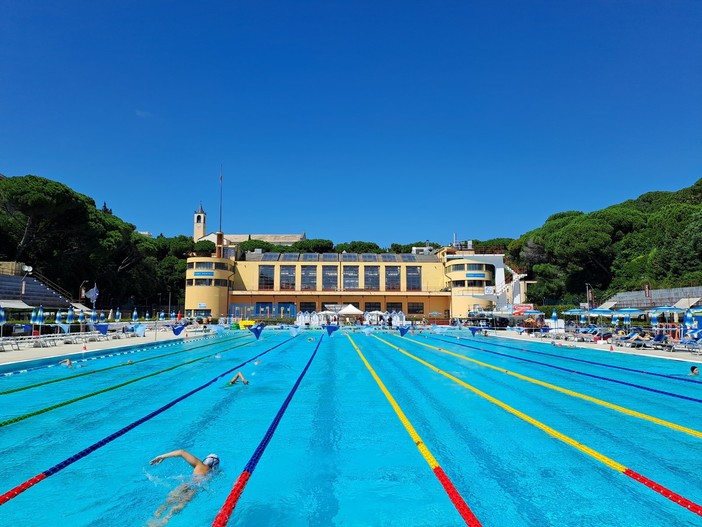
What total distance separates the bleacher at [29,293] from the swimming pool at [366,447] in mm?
19301

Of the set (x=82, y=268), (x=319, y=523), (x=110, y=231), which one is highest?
(x=110, y=231)

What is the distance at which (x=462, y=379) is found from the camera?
11234 mm

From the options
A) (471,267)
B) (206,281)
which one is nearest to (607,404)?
(471,267)

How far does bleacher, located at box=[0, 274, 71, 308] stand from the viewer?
2670 centimetres

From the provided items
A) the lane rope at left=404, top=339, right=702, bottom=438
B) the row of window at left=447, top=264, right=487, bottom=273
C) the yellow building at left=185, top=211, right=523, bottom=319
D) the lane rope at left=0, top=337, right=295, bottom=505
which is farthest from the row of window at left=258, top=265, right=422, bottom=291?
the lane rope at left=0, top=337, right=295, bottom=505

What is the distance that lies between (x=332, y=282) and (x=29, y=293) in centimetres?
3129

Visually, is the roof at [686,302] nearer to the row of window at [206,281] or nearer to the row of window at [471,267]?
the row of window at [471,267]

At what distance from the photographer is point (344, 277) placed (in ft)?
178

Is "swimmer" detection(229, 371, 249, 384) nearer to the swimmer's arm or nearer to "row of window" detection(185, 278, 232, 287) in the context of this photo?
the swimmer's arm

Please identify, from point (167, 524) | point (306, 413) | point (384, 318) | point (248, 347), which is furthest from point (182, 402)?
point (384, 318)

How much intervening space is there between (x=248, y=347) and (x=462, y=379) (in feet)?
37.3

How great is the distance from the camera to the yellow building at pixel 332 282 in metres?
47.8

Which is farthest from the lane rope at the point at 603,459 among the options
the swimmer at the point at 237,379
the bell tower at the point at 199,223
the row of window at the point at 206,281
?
the bell tower at the point at 199,223

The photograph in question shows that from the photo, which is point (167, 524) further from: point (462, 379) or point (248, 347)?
point (248, 347)
